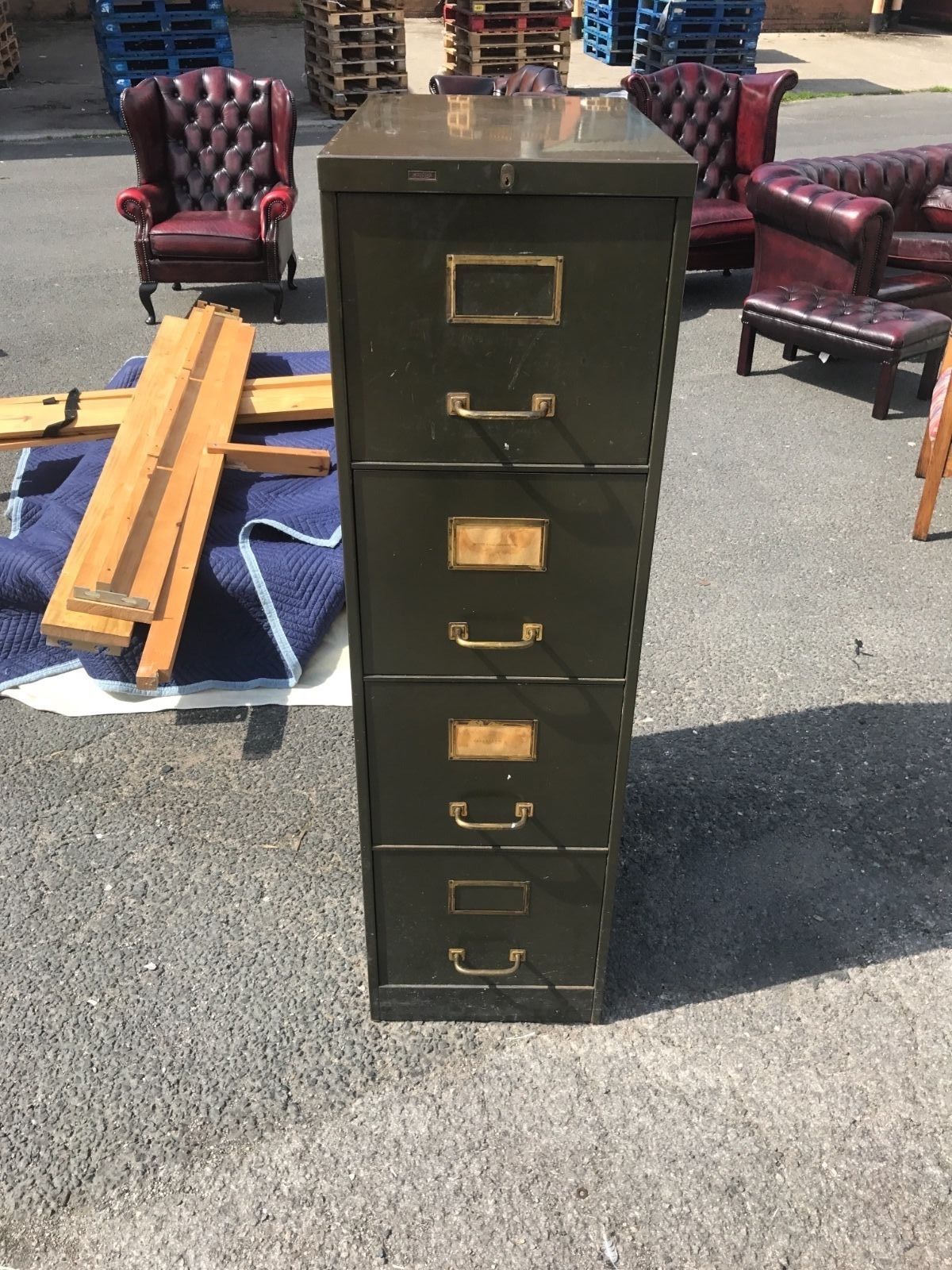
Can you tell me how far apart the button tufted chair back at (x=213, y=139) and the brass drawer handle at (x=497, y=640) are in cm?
664

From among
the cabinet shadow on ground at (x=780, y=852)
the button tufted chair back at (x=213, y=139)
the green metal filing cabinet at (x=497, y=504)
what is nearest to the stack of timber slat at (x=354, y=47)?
the button tufted chair back at (x=213, y=139)

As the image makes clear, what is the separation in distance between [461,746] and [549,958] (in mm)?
689

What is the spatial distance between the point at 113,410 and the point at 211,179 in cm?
370

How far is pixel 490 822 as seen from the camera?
238 centimetres

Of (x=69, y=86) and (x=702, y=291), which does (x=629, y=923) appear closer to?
(x=702, y=291)

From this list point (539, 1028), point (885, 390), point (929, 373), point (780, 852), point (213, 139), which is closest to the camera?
point (539, 1028)

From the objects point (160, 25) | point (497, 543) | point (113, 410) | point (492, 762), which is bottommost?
point (113, 410)

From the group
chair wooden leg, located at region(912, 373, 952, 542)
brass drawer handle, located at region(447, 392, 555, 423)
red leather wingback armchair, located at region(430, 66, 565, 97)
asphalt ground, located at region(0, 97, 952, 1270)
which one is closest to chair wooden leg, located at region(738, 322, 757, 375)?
chair wooden leg, located at region(912, 373, 952, 542)

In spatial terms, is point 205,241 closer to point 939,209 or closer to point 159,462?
point 159,462

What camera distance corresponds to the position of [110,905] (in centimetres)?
299

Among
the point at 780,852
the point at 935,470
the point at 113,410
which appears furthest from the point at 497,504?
the point at 113,410

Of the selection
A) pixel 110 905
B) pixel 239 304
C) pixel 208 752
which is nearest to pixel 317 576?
pixel 208 752

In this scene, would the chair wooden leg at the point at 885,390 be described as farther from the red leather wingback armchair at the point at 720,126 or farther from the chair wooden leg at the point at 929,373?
the red leather wingback armchair at the point at 720,126

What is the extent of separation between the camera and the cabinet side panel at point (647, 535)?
177 cm
